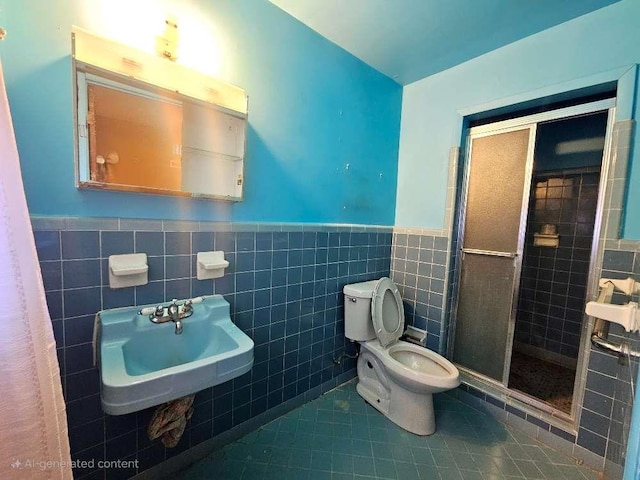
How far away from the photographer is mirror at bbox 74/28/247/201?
1012 millimetres

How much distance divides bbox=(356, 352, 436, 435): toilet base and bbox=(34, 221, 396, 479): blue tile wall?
21 cm

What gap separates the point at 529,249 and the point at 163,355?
318 cm

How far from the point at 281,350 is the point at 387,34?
2.02m

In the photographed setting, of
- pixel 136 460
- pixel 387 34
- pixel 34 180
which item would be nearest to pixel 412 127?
pixel 387 34

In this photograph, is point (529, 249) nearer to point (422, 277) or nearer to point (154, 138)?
point (422, 277)

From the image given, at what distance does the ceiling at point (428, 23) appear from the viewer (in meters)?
1.36

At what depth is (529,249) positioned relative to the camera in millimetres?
2652

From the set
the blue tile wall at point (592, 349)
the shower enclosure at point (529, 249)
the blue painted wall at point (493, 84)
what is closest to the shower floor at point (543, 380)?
the shower enclosure at point (529, 249)

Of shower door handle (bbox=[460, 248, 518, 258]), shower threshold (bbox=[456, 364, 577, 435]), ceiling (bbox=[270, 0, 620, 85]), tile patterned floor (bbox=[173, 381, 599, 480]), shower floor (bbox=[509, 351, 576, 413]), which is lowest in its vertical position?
tile patterned floor (bbox=[173, 381, 599, 480])

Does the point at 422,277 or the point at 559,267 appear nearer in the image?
the point at 422,277

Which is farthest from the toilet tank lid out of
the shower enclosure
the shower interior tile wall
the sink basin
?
the shower interior tile wall

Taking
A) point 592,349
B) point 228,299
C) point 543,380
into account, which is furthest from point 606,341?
point 543,380

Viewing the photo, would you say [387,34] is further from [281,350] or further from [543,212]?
[543,212]

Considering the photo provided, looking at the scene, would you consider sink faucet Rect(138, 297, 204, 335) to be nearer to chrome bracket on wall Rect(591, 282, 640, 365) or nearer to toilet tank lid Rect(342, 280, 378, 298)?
toilet tank lid Rect(342, 280, 378, 298)
